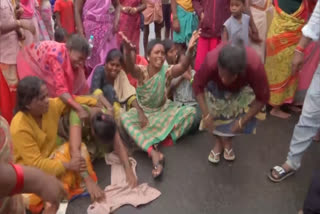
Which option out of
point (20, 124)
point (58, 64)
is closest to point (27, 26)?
point (58, 64)

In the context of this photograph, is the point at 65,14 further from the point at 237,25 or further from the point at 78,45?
the point at 237,25

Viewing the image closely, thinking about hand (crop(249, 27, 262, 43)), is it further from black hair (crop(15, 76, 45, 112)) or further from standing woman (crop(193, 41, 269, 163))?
black hair (crop(15, 76, 45, 112))

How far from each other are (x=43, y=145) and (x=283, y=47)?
2.09 m

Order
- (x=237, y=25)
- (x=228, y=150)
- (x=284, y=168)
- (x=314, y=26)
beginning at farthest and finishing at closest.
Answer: (x=237, y=25) < (x=228, y=150) < (x=284, y=168) < (x=314, y=26)

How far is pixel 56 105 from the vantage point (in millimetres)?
2396

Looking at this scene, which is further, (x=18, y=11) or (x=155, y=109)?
(x=155, y=109)

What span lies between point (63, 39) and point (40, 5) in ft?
1.21

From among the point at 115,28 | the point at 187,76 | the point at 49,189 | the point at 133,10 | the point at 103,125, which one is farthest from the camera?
the point at 133,10

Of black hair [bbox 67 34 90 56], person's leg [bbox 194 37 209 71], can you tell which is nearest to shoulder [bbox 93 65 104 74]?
black hair [bbox 67 34 90 56]

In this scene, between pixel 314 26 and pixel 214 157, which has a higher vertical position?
pixel 314 26

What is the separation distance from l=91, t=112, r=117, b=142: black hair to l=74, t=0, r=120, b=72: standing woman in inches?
40.1

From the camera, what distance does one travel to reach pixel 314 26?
211cm

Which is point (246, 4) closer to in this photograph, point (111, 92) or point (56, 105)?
point (111, 92)

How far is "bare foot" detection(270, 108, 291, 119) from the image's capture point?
11.0ft
